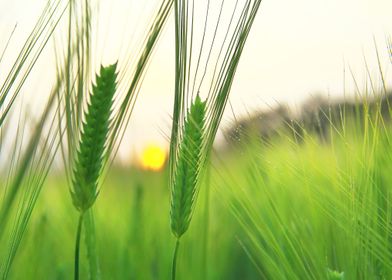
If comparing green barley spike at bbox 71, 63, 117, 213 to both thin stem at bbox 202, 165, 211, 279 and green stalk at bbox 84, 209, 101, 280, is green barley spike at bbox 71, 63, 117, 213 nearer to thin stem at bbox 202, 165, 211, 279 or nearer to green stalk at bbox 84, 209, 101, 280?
green stalk at bbox 84, 209, 101, 280

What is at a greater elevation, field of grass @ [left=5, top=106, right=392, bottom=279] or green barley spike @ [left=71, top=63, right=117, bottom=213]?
green barley spike @ [left=71, top=63, right=117, bottom=213]

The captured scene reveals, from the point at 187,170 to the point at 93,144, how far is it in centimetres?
11

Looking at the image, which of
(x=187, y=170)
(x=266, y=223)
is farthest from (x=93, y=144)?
(x=266, y=223)

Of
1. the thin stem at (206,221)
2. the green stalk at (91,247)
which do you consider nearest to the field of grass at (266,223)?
the thin stem at (206,221)

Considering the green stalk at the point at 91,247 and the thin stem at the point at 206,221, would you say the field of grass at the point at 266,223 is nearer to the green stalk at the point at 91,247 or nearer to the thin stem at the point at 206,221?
the thin stem at the point at 206,221

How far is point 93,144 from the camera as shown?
623 millimetres

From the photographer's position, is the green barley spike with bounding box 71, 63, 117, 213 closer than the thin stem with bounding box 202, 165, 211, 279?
Yes

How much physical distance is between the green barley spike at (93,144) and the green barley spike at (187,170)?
79 mm

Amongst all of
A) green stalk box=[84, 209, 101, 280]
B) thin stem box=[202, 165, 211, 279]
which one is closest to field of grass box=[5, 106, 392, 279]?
thin stem box=[202, 165, 211, 279]

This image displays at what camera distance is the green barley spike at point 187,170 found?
2.14ft

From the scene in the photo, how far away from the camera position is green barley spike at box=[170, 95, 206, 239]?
0.65m

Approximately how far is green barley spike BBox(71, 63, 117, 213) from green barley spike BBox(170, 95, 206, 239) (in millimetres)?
79

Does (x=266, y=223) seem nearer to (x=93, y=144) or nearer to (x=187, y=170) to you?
(x=187, y=170)

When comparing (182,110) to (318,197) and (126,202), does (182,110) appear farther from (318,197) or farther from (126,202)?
(126,202)
